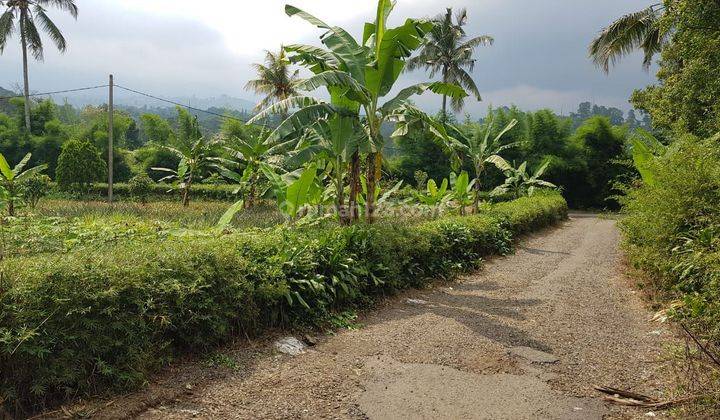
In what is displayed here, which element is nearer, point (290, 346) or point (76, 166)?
point (290, 346)

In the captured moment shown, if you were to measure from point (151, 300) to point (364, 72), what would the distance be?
4967mm

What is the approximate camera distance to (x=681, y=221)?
6922mm

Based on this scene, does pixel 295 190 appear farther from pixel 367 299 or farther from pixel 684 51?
pixel 684 51

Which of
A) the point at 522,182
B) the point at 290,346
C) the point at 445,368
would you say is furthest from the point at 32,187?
the point at 522,182

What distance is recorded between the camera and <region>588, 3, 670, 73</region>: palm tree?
1792 cm

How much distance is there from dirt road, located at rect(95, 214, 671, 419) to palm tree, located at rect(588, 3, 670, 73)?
14.5 m

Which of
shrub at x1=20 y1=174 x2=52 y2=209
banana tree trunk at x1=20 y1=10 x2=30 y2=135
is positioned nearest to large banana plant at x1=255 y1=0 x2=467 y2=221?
shrub at x1=20 y1=174 x2=52 y2=209

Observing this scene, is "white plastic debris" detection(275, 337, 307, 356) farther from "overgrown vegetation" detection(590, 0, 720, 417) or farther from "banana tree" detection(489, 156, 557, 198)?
"banana tree" detection(489, 156, 557, 198)

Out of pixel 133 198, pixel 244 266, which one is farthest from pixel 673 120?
pixel 133 198

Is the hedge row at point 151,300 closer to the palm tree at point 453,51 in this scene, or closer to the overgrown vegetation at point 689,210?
the overgrown vegetation at point 689,210

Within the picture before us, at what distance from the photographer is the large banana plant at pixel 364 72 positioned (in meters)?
7.14

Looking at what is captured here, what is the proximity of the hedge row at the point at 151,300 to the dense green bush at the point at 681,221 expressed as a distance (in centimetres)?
380

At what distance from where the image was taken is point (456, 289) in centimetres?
802

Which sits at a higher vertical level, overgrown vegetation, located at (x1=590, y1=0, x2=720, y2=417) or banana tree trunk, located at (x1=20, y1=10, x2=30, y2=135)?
banana tree trunk, located at (x1=20, y1=10, x2=30, y2=135)
